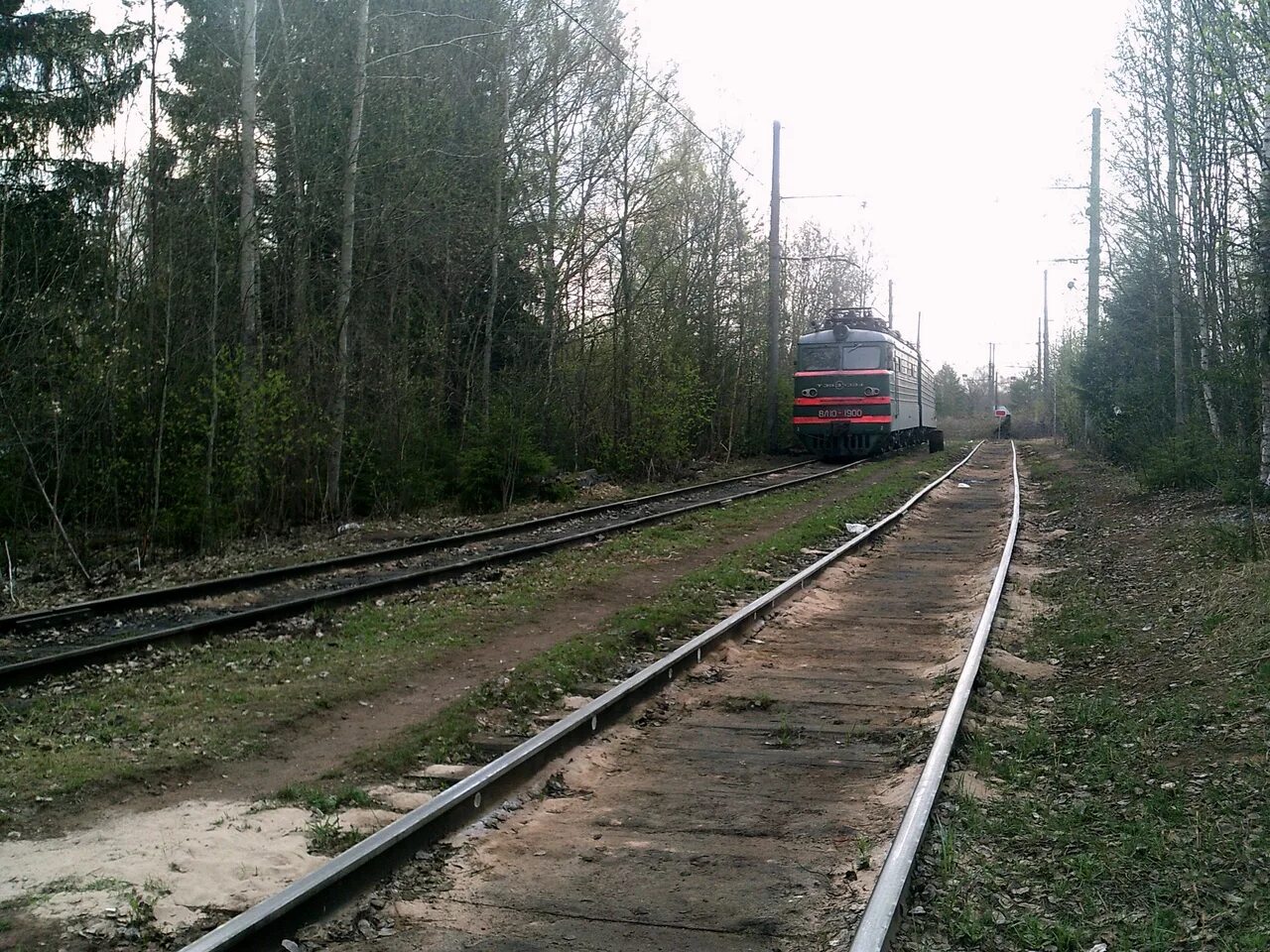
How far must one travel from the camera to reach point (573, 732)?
Answer: 6.43 meters

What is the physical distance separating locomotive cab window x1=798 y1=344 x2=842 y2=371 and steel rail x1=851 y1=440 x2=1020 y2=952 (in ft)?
84.7

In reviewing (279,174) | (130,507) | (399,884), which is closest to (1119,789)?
(399,884)

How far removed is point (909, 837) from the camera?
Result: 4.82 meters

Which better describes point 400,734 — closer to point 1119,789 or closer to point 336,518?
point 1119,789

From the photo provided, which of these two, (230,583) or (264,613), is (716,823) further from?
(230,583)

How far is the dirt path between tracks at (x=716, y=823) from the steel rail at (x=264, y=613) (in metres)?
3.87

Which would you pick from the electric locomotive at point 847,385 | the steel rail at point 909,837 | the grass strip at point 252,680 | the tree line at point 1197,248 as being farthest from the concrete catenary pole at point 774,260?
the steel rail at point 909,837

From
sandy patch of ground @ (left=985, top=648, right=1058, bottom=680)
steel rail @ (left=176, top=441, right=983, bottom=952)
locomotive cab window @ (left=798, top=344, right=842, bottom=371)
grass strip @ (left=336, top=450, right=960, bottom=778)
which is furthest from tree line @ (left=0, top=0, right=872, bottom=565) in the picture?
sandy patch of ground @ (left=985, top=648, right=1058, bottom=680)

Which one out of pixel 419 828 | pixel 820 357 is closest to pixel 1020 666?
pixel 419 828

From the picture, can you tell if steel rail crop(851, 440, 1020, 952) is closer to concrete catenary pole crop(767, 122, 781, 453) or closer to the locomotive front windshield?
the locomotive front windshield

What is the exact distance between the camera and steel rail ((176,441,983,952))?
3.87 metres

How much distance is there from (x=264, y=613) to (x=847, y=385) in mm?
25249

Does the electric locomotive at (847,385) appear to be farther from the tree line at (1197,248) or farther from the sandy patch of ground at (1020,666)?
the sandy patch of ground at (1020,666)

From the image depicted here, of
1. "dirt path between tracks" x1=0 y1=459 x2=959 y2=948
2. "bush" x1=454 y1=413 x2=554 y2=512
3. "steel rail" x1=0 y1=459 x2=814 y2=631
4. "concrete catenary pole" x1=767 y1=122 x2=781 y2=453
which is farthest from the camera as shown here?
"concrete catenary pole" x1=767 y1=122 x2=781 y2=453
